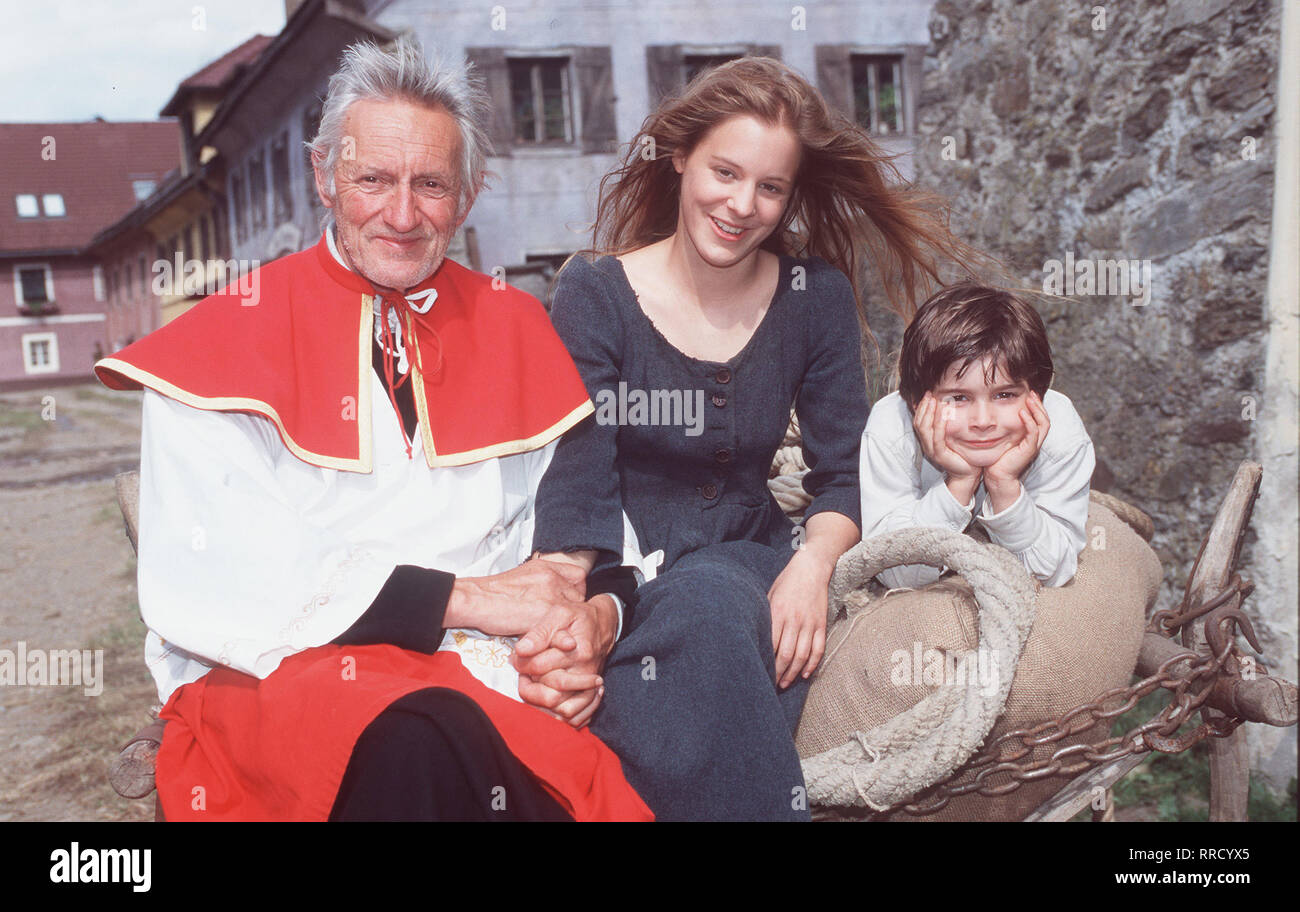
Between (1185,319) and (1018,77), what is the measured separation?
76.1 inches

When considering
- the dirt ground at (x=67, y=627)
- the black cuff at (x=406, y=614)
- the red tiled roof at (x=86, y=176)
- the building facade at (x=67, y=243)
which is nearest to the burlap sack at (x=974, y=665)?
the black cuff at (x=406, y=614)

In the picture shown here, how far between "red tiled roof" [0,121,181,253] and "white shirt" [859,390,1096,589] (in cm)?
4543

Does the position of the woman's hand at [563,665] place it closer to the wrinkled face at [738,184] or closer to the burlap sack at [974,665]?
the burlap sack at [974,665]

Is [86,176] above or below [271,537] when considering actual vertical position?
above

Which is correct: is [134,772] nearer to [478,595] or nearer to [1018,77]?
[478,595]

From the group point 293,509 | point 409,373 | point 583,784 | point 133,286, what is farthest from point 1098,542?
point 133,286

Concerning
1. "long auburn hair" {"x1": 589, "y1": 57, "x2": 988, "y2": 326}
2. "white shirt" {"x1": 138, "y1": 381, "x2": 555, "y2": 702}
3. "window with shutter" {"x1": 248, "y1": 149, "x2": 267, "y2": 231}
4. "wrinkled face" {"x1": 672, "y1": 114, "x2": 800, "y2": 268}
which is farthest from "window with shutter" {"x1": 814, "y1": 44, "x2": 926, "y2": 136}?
"white shirt" {"x1": 138, "y1": 381, "x2": 555, "y2": 702}

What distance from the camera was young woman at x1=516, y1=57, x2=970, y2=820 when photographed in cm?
208

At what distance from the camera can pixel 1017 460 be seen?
2227 mm

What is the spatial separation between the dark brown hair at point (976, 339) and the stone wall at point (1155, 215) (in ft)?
4.27

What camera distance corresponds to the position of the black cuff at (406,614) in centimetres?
204

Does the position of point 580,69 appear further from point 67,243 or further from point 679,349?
point 67,243

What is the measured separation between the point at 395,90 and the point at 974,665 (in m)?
1.70

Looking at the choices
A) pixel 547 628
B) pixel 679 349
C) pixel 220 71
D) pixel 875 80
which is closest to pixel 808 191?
pixel 679 349
